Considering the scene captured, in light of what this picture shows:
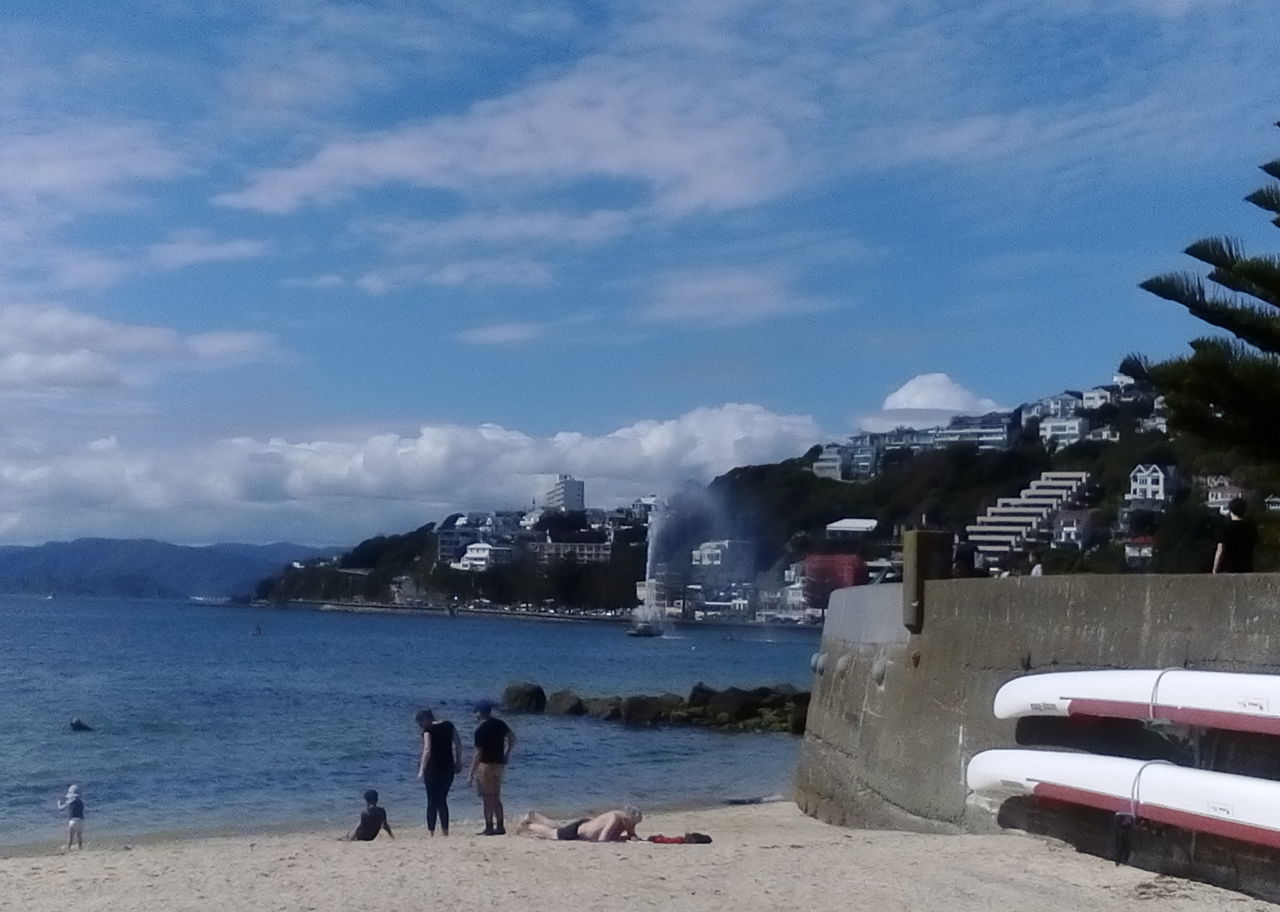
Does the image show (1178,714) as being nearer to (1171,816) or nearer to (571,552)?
(1171,816)

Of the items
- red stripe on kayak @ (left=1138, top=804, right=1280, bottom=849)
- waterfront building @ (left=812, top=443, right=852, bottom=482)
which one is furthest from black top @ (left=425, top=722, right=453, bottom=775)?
waterfront building @ (left=812, top=443, right=852, bottom=482)

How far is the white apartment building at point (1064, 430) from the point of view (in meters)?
46.2

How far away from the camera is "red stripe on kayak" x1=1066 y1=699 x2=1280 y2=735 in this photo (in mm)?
6395

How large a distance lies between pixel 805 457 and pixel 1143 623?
64057mm

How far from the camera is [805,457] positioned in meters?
71.8

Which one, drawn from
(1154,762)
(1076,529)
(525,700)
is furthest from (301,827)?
(525,700)

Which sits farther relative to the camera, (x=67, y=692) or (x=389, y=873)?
(x=67, y=692)

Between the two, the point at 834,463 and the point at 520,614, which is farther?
the point at 520,614

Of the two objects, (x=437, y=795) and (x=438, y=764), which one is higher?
(x=438, y=764)

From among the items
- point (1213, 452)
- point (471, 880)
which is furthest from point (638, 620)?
point (471, 880)

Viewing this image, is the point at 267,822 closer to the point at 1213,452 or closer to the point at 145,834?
the point at 145,834

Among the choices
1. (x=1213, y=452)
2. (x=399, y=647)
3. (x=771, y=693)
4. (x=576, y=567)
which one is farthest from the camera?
(x=576, y=567)

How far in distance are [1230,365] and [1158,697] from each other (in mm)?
6459

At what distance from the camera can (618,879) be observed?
24.9 ft
